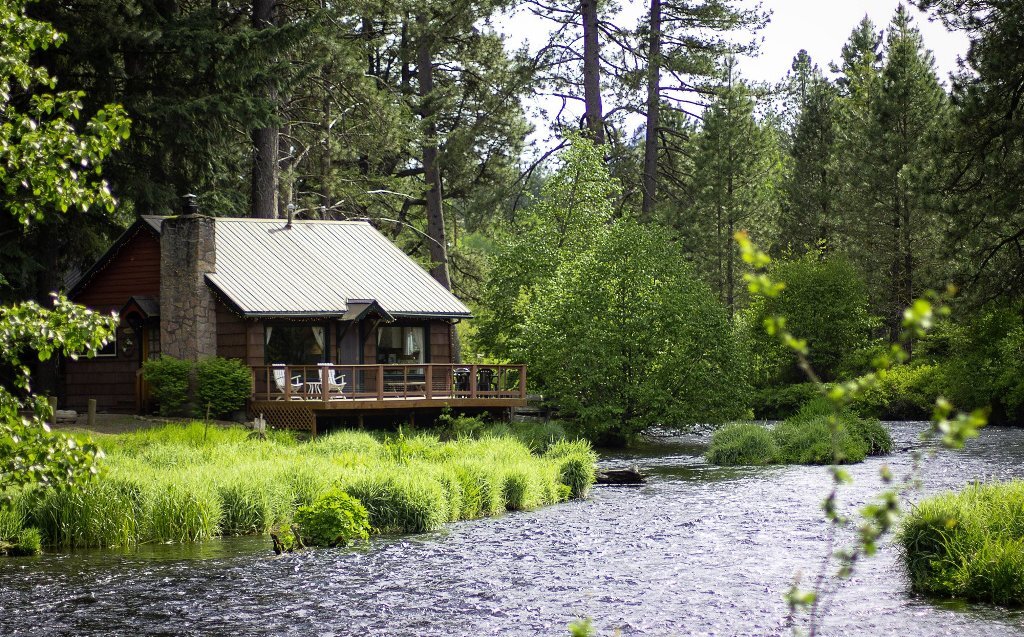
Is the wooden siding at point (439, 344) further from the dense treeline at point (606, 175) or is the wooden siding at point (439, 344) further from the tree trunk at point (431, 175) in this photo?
the tree trunk at point (431, 175)

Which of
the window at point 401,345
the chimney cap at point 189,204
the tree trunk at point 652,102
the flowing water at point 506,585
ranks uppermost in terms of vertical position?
the tree trunk at point 652,102

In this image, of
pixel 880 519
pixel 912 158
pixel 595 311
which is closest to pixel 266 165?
pixel 595 311

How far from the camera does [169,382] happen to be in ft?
92.9

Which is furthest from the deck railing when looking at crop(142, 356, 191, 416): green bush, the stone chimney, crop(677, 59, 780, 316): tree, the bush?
crop(677, 59, 780, 316): tree

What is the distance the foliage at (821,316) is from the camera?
4694cm

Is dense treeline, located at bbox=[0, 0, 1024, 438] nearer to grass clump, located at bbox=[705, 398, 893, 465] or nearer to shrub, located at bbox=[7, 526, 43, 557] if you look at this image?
grass clump, located at bbox=[705, 398, 893, 465]

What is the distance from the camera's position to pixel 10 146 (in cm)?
837

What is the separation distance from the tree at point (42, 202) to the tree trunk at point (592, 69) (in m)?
34.2

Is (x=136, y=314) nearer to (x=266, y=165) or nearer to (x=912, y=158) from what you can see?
(x=266, y=165)

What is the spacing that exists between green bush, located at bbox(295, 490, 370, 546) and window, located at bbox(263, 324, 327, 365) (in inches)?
551

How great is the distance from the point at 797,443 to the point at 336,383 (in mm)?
12235

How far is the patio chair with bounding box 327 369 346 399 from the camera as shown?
2825cm

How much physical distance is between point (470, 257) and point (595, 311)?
56.0ft

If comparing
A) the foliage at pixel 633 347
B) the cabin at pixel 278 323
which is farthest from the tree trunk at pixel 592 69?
the cabin at pixel 278 323
